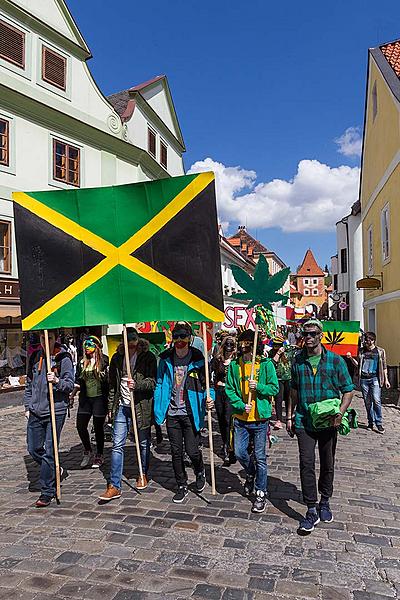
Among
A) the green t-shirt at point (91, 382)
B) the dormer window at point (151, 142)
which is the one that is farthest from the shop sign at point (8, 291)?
the dormer window at point (151, 142)

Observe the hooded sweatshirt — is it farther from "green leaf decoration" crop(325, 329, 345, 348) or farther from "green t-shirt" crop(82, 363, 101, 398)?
"green leaf decoration" crop(325, 329, 345, 348)

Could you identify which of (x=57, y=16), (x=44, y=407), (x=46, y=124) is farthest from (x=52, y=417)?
(x=57, y=16)

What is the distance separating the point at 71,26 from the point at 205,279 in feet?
57.0

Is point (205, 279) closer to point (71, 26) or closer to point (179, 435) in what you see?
point (179, 435)

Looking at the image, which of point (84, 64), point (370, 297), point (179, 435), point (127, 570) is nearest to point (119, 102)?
point (84, 64)

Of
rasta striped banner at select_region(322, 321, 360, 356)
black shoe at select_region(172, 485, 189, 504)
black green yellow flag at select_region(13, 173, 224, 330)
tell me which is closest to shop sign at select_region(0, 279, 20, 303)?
rasta striped banner at select_region(322, 321, 360, 356)

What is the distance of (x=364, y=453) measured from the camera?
7707mm

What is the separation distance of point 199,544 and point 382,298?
52.0 feet

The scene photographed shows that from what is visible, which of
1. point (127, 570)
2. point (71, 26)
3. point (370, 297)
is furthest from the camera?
point (370, 297)

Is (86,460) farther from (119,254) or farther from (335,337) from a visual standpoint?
(335,337)

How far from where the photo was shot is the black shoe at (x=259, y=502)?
201 inches

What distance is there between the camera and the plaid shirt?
477cm

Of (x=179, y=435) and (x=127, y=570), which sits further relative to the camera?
(x=179, y=435)

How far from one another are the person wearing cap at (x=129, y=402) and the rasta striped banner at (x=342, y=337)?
7.70 metres
